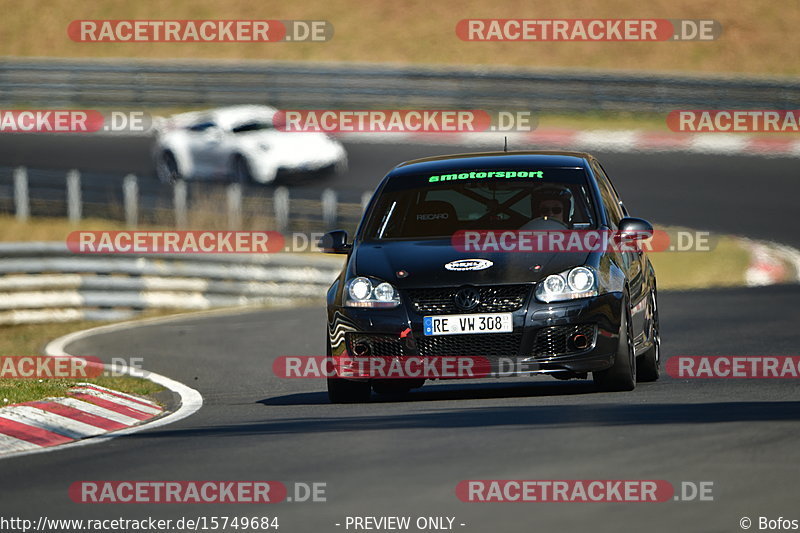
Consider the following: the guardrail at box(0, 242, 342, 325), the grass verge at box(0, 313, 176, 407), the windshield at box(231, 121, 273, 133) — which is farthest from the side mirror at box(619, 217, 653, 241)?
the windshield at box(231, 121, 273, 133)

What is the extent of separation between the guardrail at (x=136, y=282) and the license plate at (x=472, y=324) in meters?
10.7

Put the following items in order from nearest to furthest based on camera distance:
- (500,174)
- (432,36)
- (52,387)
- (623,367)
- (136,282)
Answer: (623,367) < (500,174) < (52,387) < (136,282) < (432,36)

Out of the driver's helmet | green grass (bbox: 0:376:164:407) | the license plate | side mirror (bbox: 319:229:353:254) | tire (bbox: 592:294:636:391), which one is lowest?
green grass (bbox: 0:376:164:407)

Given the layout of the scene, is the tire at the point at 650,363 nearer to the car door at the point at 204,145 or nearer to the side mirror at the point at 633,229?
the side mirror at the point at 633,229

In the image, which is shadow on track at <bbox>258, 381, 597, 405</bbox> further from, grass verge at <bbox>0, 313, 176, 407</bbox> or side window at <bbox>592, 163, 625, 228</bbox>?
grass verge at <bbox>0, 313, 176, 407</bbox>

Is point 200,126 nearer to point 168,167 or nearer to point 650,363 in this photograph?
point 168,167

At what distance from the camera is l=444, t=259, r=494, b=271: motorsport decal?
10.0 m

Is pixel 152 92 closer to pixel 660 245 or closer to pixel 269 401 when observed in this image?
pixel 660 245

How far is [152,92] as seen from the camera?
35.5 m

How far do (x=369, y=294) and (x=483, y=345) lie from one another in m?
0.80

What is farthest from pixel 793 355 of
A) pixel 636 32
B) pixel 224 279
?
pixel 636 32

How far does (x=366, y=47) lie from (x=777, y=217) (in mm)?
19099

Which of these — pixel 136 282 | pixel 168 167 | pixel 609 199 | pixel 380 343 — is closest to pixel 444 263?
pixel 380 343

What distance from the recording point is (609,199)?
11.5m
